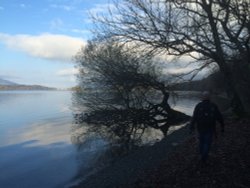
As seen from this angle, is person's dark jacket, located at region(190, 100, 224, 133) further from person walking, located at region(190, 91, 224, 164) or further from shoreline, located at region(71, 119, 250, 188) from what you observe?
shoreline, located at region(71, 119, 250, 188)

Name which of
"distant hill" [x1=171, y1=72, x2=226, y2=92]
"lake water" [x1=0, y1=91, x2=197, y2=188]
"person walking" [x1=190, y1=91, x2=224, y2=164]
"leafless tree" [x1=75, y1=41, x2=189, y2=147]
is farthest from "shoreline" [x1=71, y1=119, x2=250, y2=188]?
"leafless tree" [x1=75, y1=41, x2=189, y2=147]

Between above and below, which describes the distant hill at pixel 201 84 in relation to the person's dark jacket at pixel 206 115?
above

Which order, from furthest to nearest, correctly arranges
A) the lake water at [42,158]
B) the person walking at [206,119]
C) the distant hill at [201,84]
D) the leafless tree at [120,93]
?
the leafless tree at [120,93]
the distant hill at [201,84]
the lake water at [42,158]
the person walking at [206,119]

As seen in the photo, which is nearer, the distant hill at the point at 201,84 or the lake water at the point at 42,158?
the lake water at the point at 42,158

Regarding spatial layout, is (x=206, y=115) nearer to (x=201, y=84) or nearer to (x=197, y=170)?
(x=197, y=170)

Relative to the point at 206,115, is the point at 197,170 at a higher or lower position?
lower

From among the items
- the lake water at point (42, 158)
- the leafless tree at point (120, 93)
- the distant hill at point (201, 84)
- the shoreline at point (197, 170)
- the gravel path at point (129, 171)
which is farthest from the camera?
the leafless tree at point (120, 93)

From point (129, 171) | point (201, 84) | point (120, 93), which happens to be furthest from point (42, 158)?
point (201, 84)

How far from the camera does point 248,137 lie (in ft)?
50.2

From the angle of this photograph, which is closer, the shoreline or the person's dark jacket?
the shoreline

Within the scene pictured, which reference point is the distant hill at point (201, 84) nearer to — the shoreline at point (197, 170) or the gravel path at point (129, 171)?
the gravel path at point (129, 171)

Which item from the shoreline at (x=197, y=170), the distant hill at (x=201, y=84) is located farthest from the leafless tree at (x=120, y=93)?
the shoreline at (x=197, y=170)

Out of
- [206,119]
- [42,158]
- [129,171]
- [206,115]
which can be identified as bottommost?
[42,158]

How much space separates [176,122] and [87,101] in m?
8.03
